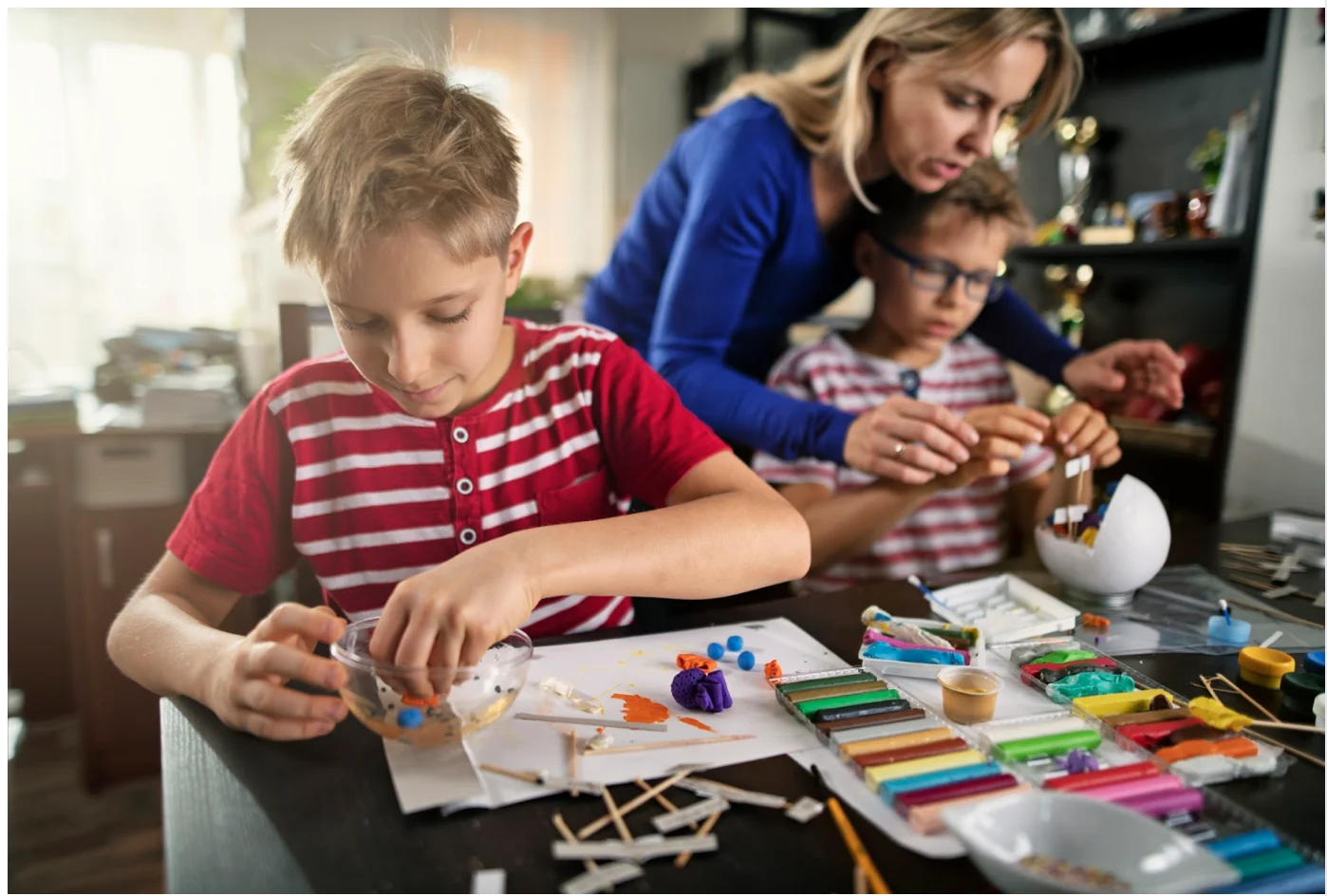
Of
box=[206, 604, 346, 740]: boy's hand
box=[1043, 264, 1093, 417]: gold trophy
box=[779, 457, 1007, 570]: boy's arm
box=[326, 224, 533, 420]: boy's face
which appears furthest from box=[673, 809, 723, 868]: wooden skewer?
box=[1043, 264, 1093, 417]: gold trophy

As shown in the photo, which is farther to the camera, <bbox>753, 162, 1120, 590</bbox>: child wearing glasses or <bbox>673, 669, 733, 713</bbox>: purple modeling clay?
<bbox>753, 162, 1120, 590</bbox>: child wearing glasses

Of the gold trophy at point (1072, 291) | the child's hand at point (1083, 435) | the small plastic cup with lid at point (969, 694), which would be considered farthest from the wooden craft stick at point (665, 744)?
the gold trophy at point (1072, 291)

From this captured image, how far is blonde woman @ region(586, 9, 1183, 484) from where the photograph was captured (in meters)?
0.87

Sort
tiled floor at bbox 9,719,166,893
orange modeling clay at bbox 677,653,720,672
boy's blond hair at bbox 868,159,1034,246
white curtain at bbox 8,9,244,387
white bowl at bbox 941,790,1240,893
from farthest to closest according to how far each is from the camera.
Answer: white curtain at bbox 8,9,244,387
tiled floor at bbox 9,719,166,893
boy's blond hair at bbox 868,159,1034,246
orange modeling clay at bbox 677,653,720,672
white bowl at bbox 941,790,1240,893

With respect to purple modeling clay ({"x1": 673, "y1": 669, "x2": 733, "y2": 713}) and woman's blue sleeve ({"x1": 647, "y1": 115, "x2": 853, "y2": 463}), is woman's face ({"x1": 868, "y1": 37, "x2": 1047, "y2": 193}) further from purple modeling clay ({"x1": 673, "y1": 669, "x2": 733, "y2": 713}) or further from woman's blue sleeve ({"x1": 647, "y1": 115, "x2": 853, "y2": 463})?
purple modeling clay ({"x1": 673, "y1": 669, "x2": 733, "y2": 713})

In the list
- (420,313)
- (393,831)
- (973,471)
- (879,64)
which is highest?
(879,64)

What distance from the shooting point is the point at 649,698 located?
58 cm

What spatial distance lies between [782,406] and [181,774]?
601 mm

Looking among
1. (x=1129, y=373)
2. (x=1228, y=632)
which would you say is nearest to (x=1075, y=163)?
(x=1129, y=373)

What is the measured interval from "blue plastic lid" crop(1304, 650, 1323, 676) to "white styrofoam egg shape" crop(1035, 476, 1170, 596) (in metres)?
0.15

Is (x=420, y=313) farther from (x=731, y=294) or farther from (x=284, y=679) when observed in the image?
(x=731, y=294)

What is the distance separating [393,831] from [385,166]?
396mm

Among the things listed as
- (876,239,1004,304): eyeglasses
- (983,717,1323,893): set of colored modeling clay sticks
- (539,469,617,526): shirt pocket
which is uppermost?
(876,239,1004,304): eyeglasses

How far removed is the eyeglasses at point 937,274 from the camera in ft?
3.36
